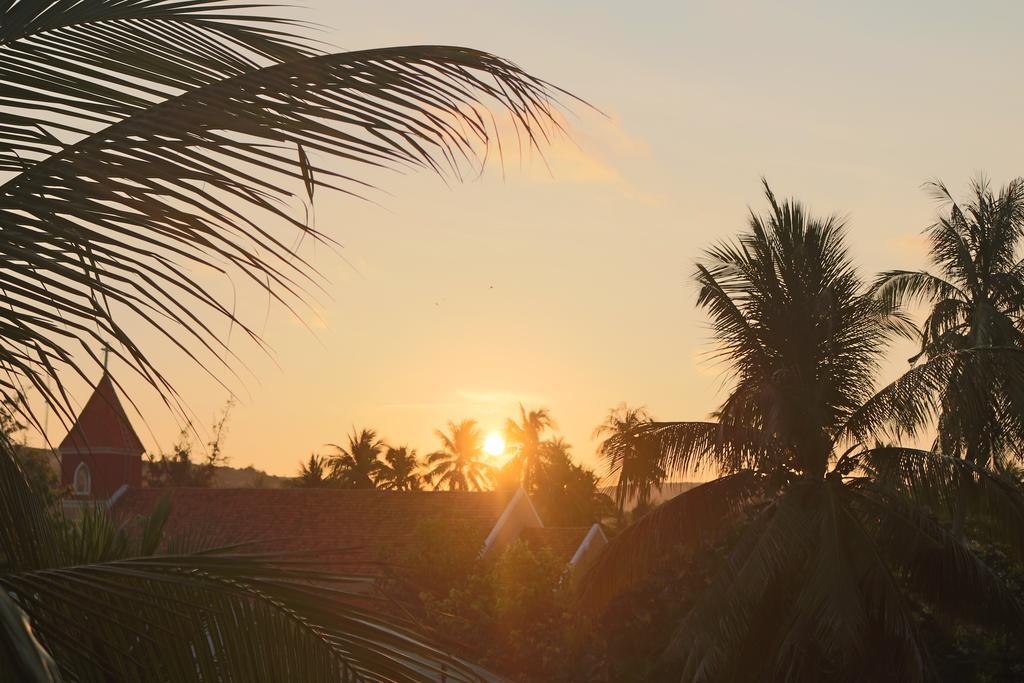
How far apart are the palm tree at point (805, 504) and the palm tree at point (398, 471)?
46.6 m

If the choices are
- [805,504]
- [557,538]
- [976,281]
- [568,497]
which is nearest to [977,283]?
[976,281]

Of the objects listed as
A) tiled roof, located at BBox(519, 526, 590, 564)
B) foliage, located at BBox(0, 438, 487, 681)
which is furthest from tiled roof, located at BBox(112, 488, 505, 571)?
foliage, located at BBox(0, 438, 487, 681)

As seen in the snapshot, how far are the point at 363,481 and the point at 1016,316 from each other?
43039mm

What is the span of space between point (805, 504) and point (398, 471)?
1897 inches

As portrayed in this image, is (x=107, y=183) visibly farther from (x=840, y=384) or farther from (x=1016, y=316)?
(x=1016, y=316)

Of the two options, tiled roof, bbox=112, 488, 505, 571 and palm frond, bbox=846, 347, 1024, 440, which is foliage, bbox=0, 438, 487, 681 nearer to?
palm frond, bbox=846, 347, 1024, 440

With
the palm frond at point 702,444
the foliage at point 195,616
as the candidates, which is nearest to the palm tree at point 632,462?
the palm frond at point 702,444

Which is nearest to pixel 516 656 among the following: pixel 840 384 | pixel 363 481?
pixel 840 384

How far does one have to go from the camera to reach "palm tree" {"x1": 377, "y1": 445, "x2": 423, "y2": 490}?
62062 mm

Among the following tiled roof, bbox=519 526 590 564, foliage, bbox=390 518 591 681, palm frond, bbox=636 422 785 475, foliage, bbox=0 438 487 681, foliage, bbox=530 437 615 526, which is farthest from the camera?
foliage, bbox=530 437 615 526

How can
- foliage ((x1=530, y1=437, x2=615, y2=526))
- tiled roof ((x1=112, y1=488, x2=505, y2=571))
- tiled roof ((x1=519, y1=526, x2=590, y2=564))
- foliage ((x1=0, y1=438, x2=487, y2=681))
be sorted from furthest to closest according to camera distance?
1. foliage ((x1=530, y1=437, x2=615, y2=526))
2. tiled roof ((x1=519, y1=526, x2=590, y2=564))
3. tiled roof ((x1=112, y1=488, x2=505, y2=571))
4. foliage ((x1=0, y1=438, x2=487, y2=681))

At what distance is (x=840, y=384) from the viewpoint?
16172 millimetres

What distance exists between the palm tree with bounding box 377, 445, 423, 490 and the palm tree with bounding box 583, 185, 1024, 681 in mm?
46608

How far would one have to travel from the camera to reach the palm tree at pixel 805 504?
46.4 ft
